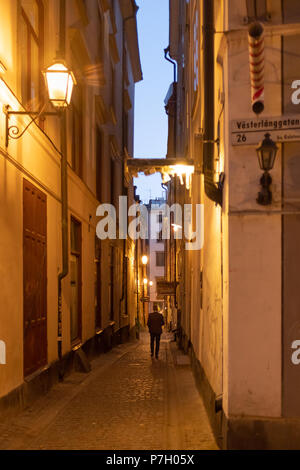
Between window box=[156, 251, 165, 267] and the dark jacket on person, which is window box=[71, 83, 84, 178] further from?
window box=[156, 251, 165, 267]

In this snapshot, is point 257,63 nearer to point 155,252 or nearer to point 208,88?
point 208,88

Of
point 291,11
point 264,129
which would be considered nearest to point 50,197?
point 264,129

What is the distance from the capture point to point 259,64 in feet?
19.8

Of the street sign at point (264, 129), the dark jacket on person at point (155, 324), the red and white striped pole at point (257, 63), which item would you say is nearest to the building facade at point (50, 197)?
the dark jacket on person at point (155, 324)

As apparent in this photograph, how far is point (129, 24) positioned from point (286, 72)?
70.7 feet

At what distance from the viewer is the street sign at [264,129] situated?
623 centimetres

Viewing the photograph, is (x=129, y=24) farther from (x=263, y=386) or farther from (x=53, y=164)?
(x=263, y=386)

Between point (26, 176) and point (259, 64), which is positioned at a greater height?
point (259, 64)

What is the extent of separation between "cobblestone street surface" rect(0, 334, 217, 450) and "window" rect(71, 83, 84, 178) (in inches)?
200

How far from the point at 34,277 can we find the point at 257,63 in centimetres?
531

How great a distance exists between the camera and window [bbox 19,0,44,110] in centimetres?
922

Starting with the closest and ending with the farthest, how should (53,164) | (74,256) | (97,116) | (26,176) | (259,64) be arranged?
(259,64), (26,176), (53,164), (74,256), (97,116)

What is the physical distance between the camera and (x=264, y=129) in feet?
20.7
